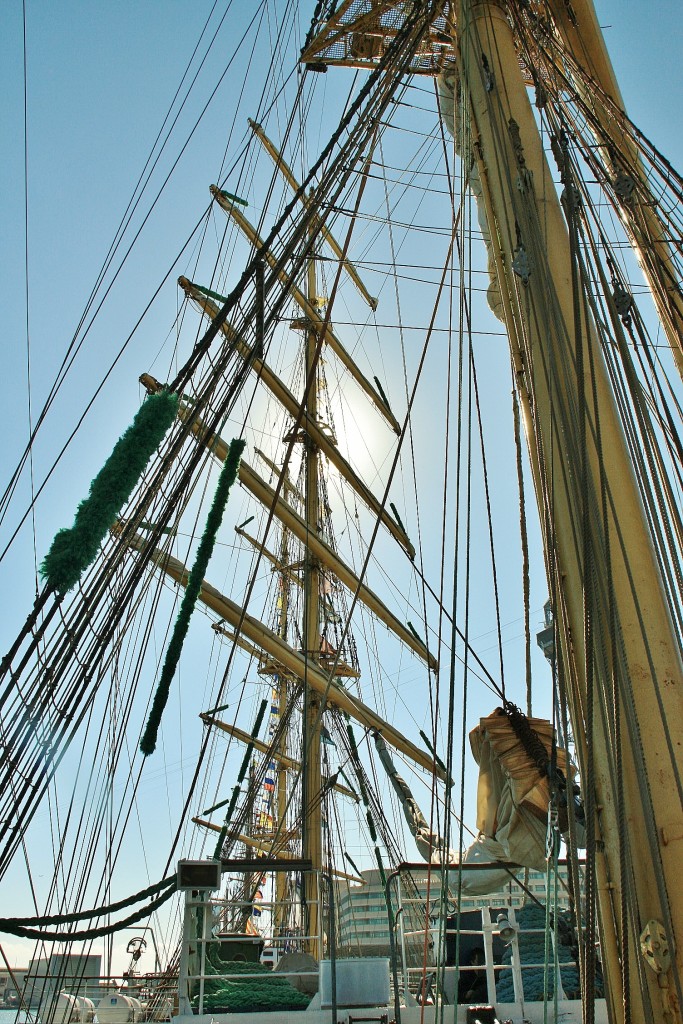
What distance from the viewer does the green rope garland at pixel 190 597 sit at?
5.39 m

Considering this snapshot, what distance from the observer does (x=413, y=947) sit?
13516 mm

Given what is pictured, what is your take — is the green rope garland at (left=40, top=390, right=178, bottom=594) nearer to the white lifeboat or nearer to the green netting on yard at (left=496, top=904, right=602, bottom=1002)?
the green netting on yard at (left=496, top=904, right=602, bottom=1002)

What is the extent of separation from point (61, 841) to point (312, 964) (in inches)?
151

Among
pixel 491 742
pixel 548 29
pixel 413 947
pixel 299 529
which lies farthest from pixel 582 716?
pixel 299 529

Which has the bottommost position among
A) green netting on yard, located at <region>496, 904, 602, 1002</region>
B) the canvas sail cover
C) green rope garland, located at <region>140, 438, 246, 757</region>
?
green netting on yard, located at <region>496, 904, 602, 1002</region>

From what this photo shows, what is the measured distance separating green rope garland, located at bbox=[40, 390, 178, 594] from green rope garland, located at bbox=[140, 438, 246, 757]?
906mm

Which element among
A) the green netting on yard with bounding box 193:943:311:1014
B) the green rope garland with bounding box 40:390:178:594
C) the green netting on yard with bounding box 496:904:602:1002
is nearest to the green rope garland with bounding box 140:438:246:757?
the green rope garland with bounding box 40:390:178:594

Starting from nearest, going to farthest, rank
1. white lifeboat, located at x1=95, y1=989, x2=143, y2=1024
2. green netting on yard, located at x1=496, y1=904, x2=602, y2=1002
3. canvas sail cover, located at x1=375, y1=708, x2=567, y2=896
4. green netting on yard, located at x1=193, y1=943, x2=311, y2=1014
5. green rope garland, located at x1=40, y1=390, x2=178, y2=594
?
canvas sail cover, located at x1=375, y1=708, x2=567, y2=896, green rope garland, located at x1=40, y1=390, x2=178, y2=594, green netting on yard, located at x1=193, y1=943, x2=311, y2=1014, green netting on yard, located at x1=496, y1=904, x2=602, y2=1002, white lifeboat, located at x1=95, y1=989, x2=143, y2=1024

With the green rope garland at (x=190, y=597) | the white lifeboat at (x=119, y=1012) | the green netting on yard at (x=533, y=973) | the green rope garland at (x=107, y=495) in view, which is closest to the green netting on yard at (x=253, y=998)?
the green netting on yard at (x=533, y=973)

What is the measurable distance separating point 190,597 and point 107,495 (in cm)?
122

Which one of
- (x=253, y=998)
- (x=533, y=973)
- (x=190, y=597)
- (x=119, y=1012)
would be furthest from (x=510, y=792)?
(x=119, y=1012)

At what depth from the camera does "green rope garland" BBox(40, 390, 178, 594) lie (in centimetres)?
461

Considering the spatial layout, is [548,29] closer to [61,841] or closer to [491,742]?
[491,742]

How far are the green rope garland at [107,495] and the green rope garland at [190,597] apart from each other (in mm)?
906
